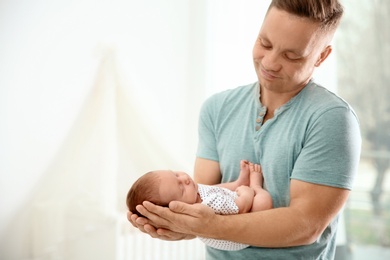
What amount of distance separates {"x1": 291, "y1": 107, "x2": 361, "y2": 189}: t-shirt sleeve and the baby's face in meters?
0.34

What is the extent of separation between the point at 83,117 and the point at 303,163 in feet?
5.34

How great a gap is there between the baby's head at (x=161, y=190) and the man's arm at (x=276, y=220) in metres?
0.12

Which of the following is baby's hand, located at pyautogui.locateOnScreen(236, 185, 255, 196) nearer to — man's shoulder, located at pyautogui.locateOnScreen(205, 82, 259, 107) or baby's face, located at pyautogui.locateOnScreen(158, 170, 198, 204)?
baby's face, located at pyautogui.locateOnScreen(158, 170, 198, 204)

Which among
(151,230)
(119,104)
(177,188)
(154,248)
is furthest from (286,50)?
(154,248)

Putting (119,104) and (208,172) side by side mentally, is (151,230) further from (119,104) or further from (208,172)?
(119,104)

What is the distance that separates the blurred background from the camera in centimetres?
258

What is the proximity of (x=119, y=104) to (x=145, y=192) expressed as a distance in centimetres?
134

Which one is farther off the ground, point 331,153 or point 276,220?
point 331,153

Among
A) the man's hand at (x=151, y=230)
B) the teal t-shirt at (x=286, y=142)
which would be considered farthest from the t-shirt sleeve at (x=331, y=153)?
the man's hand at (x=151, y=230)

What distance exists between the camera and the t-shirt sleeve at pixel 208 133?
1.54 metres

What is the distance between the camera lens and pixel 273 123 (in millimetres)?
1403

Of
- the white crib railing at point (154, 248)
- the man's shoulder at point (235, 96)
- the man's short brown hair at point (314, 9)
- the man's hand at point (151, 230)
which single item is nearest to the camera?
the man's short brown hair at point (314, 9)

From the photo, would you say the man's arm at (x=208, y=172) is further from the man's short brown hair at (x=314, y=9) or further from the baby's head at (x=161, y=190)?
the man's short brown hair at (x=314, y=9)

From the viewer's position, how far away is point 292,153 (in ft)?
4.36
